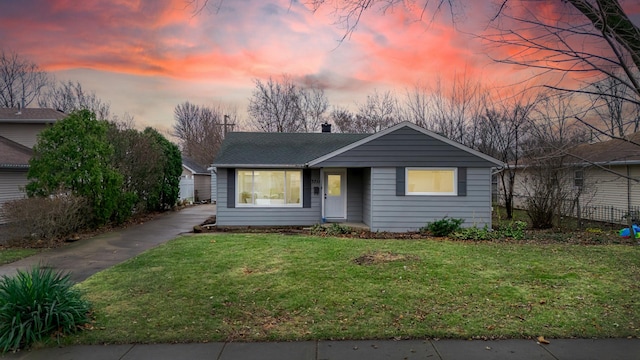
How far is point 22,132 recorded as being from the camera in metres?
20.4

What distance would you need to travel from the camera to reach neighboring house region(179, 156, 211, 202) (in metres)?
28.4

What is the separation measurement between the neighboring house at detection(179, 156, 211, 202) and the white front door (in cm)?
1649

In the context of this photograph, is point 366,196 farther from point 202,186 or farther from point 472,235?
point 202,186

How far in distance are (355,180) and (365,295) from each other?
940 centimetres

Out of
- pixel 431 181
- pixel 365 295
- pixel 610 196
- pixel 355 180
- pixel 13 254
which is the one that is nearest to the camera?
pixel 365 295

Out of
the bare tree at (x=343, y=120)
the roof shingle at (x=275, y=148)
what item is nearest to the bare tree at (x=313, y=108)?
the bare tree at (x=343, y=120)

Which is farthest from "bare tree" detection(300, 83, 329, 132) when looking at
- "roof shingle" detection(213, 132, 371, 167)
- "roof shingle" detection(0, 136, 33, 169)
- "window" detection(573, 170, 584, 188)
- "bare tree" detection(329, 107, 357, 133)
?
"window" detection(573, 170, 584, 188)

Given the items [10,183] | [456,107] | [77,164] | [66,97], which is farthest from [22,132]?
[456,107]

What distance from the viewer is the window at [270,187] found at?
1452cm

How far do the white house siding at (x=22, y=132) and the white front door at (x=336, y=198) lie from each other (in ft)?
55.9

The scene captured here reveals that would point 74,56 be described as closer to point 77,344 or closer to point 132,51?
point 132,51

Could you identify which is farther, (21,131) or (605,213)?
(21,131)

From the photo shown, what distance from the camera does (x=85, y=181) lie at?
41.8 ft

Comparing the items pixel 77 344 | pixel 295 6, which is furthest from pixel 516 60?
pixel 77 344
